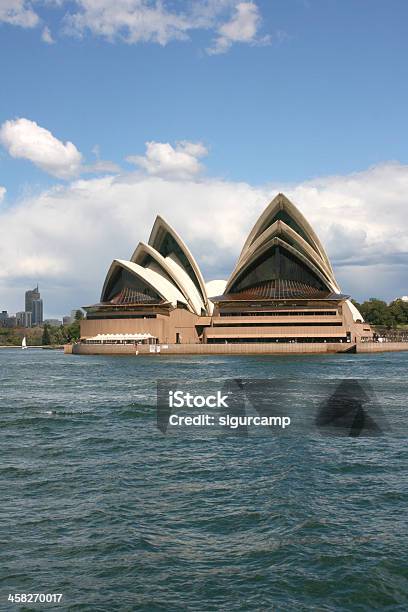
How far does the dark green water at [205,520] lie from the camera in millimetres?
7652

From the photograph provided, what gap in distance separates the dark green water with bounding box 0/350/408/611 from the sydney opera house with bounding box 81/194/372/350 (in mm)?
61036

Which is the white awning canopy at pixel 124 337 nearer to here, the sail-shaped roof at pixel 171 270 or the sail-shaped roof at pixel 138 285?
the sail-shaped roof at pixel 138 285

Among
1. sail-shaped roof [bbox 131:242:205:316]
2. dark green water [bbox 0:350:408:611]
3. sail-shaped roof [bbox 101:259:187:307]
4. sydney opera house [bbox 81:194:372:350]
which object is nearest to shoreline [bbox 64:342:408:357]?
A: sydney opera house [bbox 81:194:372:350]

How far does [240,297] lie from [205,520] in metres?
73.3

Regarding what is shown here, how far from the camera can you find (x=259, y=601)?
734cm

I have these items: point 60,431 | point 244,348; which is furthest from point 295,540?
point 244,348

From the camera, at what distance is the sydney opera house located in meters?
78.8

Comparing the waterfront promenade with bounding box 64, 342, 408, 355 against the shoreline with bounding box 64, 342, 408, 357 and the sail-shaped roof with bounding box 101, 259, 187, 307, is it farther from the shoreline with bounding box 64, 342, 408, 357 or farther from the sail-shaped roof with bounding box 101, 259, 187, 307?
Answer: the sail-shaped roof with bounding box 101, 259, 187, 307

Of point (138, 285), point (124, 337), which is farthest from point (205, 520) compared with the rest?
point (138, 285)

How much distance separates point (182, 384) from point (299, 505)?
919 inches

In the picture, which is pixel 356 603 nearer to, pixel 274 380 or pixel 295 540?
pixel 295 540

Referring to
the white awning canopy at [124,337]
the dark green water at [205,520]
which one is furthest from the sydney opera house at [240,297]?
the dark green water at [205,520]

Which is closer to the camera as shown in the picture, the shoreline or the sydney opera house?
the shoreline

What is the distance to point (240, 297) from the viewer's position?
8306 centimetres
